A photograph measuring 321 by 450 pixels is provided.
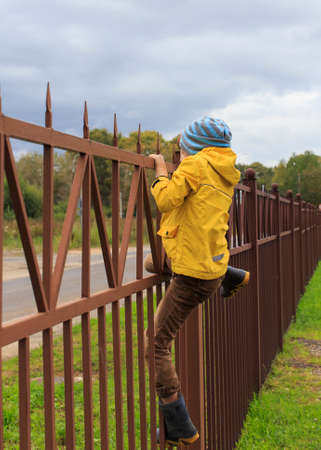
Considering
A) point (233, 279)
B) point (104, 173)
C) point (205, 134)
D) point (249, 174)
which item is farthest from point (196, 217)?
point (104, 173)

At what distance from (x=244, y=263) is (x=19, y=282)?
10449mm

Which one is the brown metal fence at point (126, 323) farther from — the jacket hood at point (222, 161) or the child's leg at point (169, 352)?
the jacket hood at point (222, 161)

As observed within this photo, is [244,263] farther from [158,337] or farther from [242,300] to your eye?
[158,337]

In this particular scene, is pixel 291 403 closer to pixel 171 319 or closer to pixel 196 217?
pixel 171 319

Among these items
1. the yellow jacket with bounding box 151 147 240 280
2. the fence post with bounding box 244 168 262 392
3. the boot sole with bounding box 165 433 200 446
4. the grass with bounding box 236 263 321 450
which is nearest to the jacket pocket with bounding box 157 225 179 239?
the yellow jacket with bounding box 151 147 240 280

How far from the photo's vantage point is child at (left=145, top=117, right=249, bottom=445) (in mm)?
2229

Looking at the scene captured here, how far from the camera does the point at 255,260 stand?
185 inches

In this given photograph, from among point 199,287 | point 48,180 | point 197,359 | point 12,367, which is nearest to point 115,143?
point 48,180

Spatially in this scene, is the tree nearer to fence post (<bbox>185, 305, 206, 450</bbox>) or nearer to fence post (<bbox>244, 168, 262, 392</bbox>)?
fence post (<bbox>244, 168, 262, 392</bbox>)

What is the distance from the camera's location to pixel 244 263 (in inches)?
168

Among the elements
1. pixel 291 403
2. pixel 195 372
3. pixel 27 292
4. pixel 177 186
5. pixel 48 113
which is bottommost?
pixel 27 292

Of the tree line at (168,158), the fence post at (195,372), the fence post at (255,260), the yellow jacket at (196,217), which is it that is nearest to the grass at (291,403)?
the fence post at (255,260)

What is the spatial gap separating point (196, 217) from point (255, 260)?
2569 millimetres

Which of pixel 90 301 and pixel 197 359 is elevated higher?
pixel 90 301
